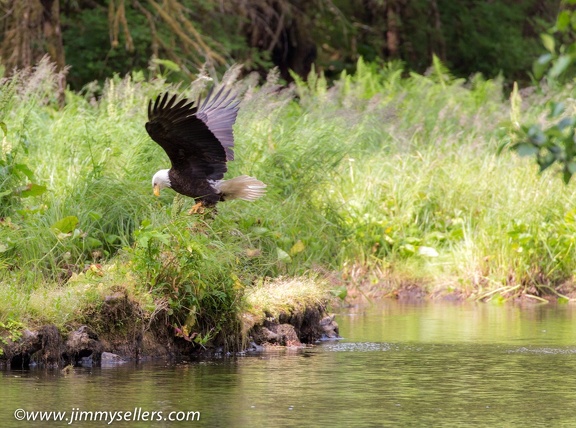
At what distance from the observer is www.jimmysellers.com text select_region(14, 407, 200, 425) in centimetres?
621

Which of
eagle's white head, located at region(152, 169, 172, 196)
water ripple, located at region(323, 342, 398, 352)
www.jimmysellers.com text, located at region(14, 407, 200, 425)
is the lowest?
www.jimmysellers.com text, located at region(14, 407, 200, 425)

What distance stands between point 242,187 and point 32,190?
1.67m

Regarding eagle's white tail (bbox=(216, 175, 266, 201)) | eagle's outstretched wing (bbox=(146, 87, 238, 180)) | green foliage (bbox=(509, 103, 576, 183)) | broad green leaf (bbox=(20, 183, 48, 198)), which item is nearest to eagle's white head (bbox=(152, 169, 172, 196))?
eagle's outstretched wing (bbox=(146, 87, 238, 180))

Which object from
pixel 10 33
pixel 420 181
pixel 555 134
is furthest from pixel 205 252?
pixel 10 33

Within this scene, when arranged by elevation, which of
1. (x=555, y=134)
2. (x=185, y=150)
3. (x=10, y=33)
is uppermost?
(x=10, y=33)

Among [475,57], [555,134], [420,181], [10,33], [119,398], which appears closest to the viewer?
[555,134]

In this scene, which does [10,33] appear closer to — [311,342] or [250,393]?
[311,342]

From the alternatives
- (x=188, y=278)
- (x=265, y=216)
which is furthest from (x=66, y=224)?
(x=265, y=216)

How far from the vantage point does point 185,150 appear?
32.2 ft

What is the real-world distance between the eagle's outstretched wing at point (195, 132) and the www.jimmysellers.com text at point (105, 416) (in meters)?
3.12

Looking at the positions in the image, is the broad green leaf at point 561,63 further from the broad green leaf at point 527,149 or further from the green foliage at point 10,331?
the green foliage at point 10,331

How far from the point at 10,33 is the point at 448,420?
12.8m

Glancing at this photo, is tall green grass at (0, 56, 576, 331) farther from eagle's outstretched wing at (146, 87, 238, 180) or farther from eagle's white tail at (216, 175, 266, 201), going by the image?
eagle's outstretched wing at (146, 87, 238, 180)

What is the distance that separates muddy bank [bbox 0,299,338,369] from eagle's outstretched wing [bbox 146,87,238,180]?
Answer: 4.74ft
